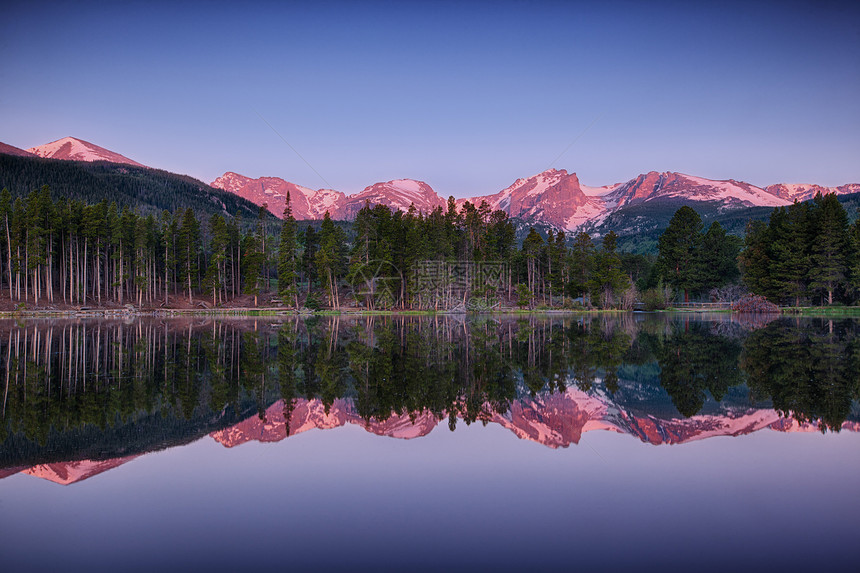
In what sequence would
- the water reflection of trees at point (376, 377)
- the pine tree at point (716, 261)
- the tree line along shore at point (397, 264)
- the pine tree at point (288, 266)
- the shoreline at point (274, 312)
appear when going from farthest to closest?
the pine tree at point (716, 261), the pine tree at point (288, 266), the tree line along shore at point (397, 264), the shoreline at point (274, 312), the water reflection of trees at point (376, 377)

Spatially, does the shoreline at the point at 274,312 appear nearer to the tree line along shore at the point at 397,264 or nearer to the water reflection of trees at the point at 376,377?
the tree line along shore at the point at 397,264

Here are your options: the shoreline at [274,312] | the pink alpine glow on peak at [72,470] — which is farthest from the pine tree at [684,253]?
the pink alpine glow on peak at [72,470]

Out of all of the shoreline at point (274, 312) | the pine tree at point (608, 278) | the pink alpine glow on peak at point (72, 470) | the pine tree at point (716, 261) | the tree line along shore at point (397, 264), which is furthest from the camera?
the pine tree at point (716, 261)

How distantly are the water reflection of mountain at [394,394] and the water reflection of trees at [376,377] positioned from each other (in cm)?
6

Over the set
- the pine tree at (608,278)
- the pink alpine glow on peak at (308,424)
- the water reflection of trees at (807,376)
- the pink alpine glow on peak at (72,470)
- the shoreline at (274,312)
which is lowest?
the shoreline at (274,312)

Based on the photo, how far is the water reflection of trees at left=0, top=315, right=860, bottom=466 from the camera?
1191cm

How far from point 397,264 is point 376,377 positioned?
210ft

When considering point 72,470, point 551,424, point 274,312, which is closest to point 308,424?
point 72,470

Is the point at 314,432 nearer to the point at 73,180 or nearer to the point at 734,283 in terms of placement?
the point at 734,283

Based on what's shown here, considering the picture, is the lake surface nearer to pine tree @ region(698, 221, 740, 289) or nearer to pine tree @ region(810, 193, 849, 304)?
pine tree @ region(810, 193, 849, 304)

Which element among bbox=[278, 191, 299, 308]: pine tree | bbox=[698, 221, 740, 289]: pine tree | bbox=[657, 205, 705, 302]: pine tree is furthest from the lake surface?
bbox=[698, 221, 740, 289]: pine tree

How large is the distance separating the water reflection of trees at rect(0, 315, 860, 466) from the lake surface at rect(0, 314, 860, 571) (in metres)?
0.12

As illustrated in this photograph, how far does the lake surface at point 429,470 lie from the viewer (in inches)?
229

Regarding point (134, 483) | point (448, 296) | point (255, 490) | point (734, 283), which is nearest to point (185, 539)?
point (255, 490)
